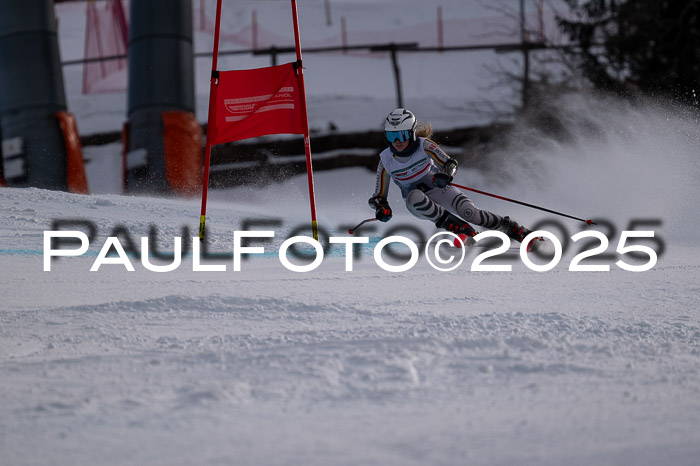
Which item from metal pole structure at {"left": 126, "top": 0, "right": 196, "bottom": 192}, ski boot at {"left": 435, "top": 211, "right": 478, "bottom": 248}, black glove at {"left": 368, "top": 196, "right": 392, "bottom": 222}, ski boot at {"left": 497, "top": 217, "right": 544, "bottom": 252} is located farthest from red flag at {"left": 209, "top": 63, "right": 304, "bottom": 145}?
metal pole structure at {"left": 126, "top": 0, "right": 196, "bottom": 192}

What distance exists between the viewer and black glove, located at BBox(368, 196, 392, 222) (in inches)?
250

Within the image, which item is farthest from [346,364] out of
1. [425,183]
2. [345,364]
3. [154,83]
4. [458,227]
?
[154,83]

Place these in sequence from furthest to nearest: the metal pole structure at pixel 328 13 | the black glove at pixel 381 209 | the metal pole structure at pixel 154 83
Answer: the metal pole structure at pixel 328 13 → the metal pole structure at pixel 154 83 → the black glove at pixel 381 209

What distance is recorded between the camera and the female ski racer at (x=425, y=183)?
20.2ft

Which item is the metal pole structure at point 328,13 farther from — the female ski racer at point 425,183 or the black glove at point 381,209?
the black glove at point 381,209

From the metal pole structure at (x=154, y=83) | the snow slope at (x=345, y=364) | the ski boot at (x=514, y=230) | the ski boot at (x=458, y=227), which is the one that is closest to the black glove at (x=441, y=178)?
the ski boot at (x=458, y=227)

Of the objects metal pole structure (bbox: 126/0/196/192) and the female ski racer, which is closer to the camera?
the female ski racer

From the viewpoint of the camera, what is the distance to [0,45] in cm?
1091

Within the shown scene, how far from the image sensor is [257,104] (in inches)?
239

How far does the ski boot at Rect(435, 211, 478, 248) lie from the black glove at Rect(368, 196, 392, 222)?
0.42m

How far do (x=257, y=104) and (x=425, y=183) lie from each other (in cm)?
152

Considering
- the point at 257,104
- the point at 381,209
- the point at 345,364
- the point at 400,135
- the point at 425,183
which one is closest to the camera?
the point at 345,364

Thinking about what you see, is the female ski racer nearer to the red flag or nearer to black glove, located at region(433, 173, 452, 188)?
black glove, located at region(433, 173, 452, 188)

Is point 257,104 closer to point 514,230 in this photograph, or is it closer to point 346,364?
point 514,230
